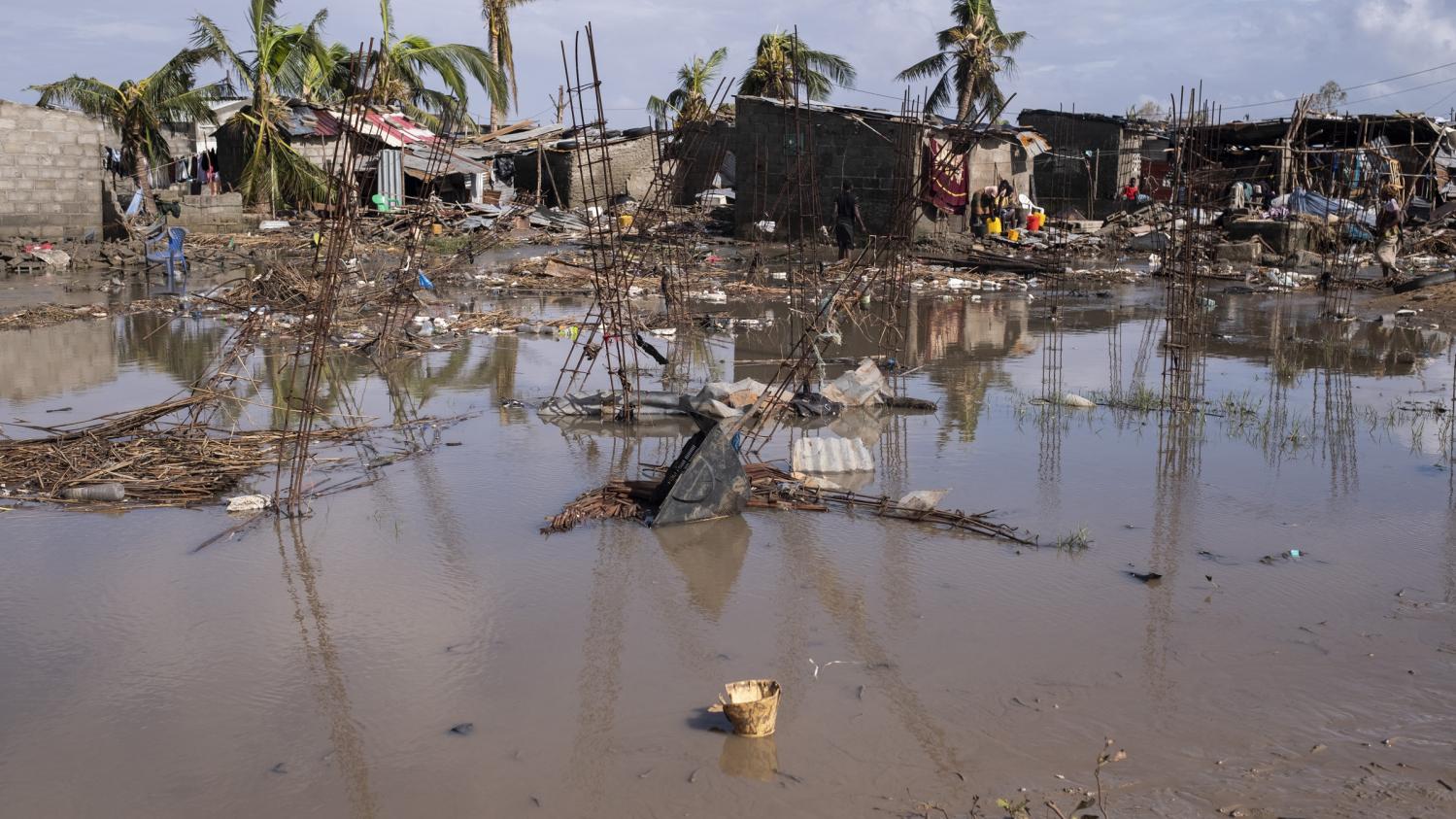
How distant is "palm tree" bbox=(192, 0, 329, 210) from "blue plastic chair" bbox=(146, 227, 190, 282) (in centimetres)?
462

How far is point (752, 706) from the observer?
308 cm

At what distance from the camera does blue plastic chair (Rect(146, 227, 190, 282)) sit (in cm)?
1416

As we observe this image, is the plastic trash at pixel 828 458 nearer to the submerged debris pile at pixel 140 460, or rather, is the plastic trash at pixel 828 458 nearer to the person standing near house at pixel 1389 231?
the submerged debris pile at pixel 140 460

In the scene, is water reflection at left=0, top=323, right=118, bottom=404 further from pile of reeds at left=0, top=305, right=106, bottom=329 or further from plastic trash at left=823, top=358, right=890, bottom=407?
plastic trash at left=823, top=358, right=890, bottom=407

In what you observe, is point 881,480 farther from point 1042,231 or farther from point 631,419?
point 1042,231

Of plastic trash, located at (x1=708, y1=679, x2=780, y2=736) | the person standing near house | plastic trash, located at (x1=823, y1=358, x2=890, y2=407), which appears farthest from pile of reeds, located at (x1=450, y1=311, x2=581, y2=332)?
the person standing near house

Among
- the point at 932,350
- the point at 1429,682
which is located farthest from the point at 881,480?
the point at 932,350

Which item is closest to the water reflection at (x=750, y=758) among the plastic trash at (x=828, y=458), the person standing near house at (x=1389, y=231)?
the plastic trash at (x=828, y=458)

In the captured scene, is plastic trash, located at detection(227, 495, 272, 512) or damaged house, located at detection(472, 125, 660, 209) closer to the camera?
plastic trash, located at detection(227, 495, 272, 512)

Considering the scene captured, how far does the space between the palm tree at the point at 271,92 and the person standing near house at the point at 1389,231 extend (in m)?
17.0

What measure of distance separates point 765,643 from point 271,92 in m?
20.2

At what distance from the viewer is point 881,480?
231 inches

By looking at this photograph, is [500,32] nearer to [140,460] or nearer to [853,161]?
[853,161]

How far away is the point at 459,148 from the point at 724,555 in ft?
66.6
